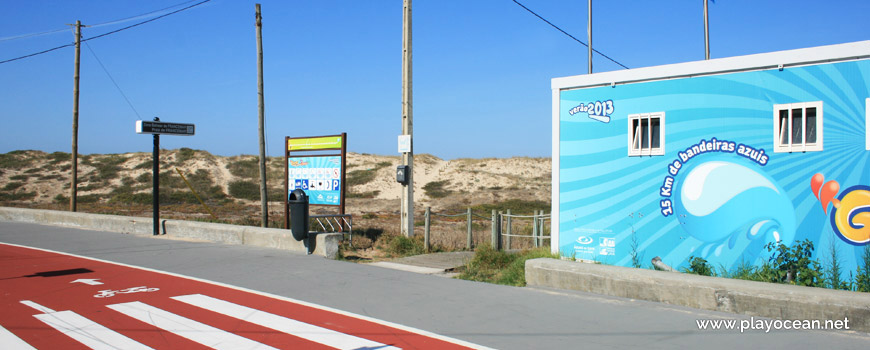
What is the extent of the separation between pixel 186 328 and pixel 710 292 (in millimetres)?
6115

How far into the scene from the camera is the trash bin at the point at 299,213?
12375 millimetres

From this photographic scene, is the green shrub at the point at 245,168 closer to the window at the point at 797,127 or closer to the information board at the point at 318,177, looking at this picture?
the information board at the point at 318,177

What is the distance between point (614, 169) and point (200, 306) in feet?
21.3

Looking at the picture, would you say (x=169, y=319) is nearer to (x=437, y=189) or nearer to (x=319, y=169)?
(x=319, y=169)

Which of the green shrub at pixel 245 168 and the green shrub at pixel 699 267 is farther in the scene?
the green shrub at pixel 245 168

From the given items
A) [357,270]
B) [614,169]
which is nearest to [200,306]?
[357,270]

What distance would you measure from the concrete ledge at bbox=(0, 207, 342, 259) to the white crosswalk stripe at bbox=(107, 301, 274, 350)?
4837 mm

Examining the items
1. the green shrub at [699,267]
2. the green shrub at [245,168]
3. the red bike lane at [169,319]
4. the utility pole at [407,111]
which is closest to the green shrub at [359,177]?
the green shrub at [245,168]

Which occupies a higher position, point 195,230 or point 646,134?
point 646,134

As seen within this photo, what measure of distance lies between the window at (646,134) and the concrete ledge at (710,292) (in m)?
2.10

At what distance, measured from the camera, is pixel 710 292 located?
7.52 metres

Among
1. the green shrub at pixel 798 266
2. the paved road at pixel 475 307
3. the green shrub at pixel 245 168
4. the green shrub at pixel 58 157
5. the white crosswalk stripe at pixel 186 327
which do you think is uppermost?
the green shrub at pixel 58 157

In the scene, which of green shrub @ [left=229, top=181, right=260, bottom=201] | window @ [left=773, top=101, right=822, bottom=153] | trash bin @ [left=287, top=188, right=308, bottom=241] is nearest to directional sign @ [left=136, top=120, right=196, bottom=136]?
trash bin @ [left=287, top=188, right=308, bottom=241]

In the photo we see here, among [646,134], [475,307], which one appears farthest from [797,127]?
[475,307]
